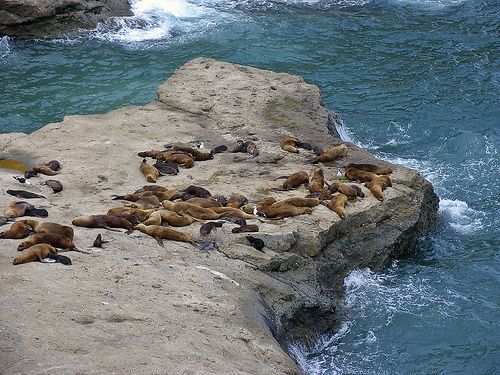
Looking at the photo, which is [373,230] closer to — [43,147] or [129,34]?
[43,147]

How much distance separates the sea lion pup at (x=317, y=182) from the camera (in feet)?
33.8

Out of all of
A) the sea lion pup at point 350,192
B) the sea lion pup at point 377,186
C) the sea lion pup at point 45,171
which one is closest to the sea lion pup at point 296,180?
the sea lion pup at point 350,192

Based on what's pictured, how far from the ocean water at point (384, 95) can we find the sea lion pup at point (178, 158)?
13.8 ft

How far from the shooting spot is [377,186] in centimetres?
1046

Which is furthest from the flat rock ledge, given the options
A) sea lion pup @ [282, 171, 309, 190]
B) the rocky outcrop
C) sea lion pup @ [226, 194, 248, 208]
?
the rocky outcrop

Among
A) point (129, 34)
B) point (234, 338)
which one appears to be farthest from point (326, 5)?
point (234, 338)

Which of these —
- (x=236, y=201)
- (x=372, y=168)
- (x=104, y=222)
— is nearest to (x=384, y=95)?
(x=372, y=168)

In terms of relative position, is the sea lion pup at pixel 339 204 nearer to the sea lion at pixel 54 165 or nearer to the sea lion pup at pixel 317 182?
the sea lion pup at pixel 317 182

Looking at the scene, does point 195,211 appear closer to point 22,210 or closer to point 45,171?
point 22,210

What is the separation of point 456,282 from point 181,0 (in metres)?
21.1

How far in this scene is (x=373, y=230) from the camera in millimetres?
10195

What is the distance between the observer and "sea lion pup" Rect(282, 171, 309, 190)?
10484mm

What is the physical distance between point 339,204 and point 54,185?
517 centimetres

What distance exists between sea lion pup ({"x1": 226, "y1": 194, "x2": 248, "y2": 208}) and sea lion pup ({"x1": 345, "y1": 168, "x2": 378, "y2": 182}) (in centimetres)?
244
